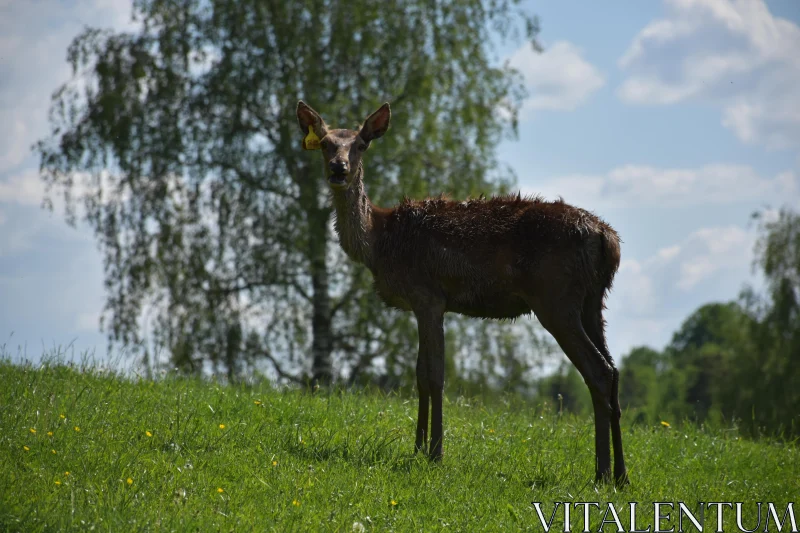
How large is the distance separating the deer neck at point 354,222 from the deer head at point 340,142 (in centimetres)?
14

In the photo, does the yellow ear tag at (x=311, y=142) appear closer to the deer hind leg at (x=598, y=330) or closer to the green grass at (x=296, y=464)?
the green grass at (x=296, y=464)

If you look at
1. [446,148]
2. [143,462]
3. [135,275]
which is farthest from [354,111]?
[143,462]

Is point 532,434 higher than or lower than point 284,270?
lower

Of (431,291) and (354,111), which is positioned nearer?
(431,291)

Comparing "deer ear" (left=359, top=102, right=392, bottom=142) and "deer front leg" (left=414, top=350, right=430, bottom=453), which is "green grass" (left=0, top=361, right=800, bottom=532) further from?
"deer ear" (left=359, top=102, right=392, bottom=142)

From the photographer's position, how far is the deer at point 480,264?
755cm

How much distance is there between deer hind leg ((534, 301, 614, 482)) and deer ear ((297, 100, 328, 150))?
2.90 meters

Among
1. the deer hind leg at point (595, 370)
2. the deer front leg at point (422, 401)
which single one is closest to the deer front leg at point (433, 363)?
the deer front leg at point (422, 401)

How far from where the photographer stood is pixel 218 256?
778 inches

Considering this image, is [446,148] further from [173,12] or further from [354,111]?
[173,12]

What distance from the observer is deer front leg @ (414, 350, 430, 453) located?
7.87m

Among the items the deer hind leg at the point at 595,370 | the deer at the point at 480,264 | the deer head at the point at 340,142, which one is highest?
the deer head at the point at 340,142

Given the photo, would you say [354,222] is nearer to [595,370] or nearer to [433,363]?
[433,363]

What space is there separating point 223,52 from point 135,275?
5.48m
